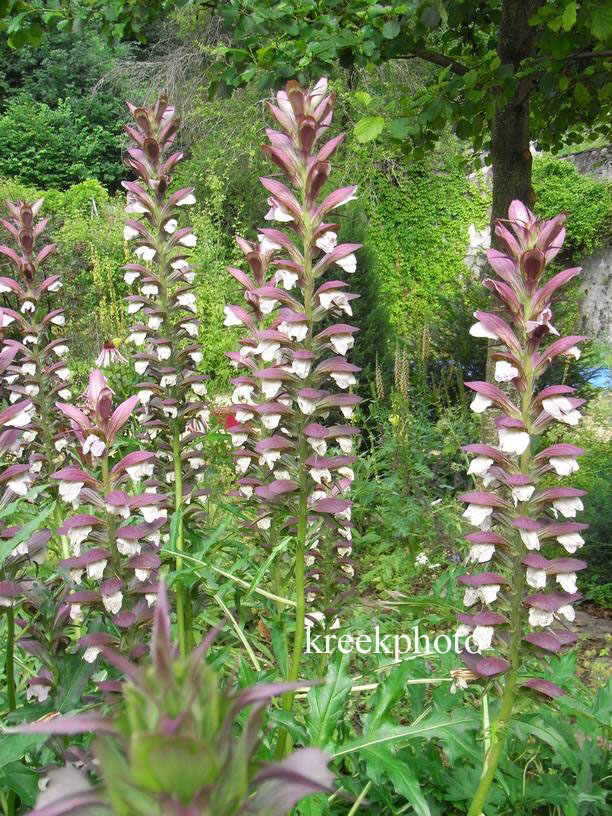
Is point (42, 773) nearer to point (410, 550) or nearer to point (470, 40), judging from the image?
point (410, 550)

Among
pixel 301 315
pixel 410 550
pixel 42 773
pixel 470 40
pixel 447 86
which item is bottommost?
pixel 410 550

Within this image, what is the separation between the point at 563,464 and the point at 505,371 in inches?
8.8

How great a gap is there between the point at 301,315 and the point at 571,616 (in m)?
0.88

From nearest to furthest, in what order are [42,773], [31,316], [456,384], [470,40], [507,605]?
[42,773], [507,605], [31,316], [470,40], [456,384]

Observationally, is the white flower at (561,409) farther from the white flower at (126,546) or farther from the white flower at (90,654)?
the white flower at (90,654)

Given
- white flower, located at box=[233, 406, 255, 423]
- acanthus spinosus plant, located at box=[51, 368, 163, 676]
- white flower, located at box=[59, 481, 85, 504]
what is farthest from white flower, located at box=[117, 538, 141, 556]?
white flower, located at box=[233, 406, 255, 423]

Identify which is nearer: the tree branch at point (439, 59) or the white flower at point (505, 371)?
the white flower at point (505, 371)

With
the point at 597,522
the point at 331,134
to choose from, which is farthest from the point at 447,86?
the point at 331,134

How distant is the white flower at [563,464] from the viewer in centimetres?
147

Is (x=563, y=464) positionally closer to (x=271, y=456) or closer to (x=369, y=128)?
(x=271, y=456)

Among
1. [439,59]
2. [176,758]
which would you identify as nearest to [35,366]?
[176,758]

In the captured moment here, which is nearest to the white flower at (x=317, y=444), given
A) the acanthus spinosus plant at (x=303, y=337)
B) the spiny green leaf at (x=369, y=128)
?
the acanthus spinosus plant at (x=303, y=337)

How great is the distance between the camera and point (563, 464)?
1480 millimetres

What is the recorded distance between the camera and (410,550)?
14.3 ft
